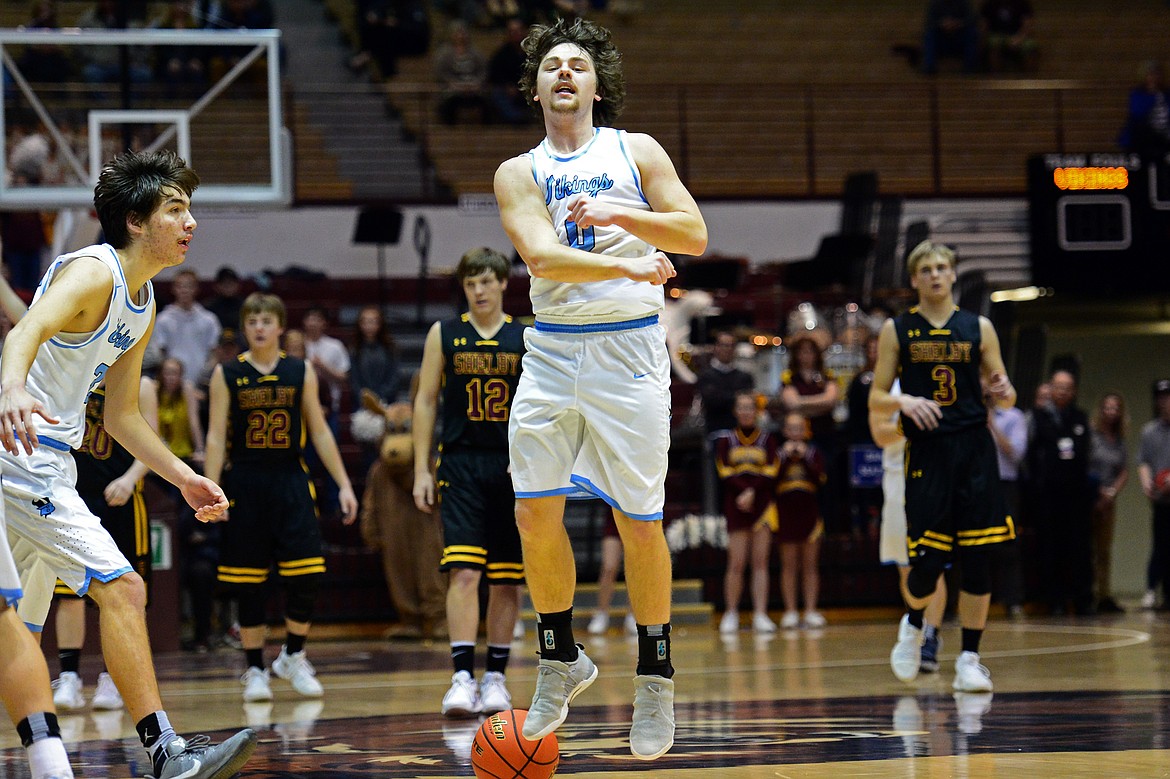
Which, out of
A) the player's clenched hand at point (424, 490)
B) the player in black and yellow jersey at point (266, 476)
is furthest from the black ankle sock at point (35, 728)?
the player in black and yellow jersey at point (266, 476)

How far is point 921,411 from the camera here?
24.2 ft

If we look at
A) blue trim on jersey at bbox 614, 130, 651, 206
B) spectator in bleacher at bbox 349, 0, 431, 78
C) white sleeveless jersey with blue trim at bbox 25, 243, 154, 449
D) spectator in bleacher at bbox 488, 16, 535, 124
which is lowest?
white sleeveless jersey with blue trim at bbox 25, 243, 154, 449

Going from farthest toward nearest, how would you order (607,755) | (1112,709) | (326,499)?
(326,499) → (1112,709) → (607,755)

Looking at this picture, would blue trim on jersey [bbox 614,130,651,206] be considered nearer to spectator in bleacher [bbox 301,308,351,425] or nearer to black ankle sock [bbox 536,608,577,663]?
black ankle sock [bbox 536,608,577,663]

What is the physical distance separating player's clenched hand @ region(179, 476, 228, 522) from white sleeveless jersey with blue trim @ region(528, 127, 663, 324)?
119 centimetres

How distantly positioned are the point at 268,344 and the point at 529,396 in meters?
3.74

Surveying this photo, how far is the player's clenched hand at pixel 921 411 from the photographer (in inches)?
291

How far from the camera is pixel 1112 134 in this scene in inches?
750

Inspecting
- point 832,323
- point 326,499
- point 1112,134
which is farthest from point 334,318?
point 1112,134

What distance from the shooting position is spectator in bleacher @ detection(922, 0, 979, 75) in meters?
19.6

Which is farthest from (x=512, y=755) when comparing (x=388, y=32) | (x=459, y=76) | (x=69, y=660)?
(x=388, y=32)

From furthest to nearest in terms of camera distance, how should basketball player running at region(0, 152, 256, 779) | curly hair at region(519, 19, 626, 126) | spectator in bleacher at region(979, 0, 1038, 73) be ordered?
spectator in bleacher at region(979, 0, 1038, 73) → curly hair at region(519, 19, 626, 126) → basketball player running at region(0, 152, 256, 779)

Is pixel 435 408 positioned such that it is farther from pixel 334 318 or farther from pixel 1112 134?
pixel 1112 134

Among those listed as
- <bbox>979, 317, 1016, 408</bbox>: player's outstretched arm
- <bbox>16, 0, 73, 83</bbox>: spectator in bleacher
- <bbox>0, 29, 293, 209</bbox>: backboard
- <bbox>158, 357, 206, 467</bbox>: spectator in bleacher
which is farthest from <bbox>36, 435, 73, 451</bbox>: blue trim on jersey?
<bbox>16, 0, 73, 83</bbox>: spectator in bleacher
